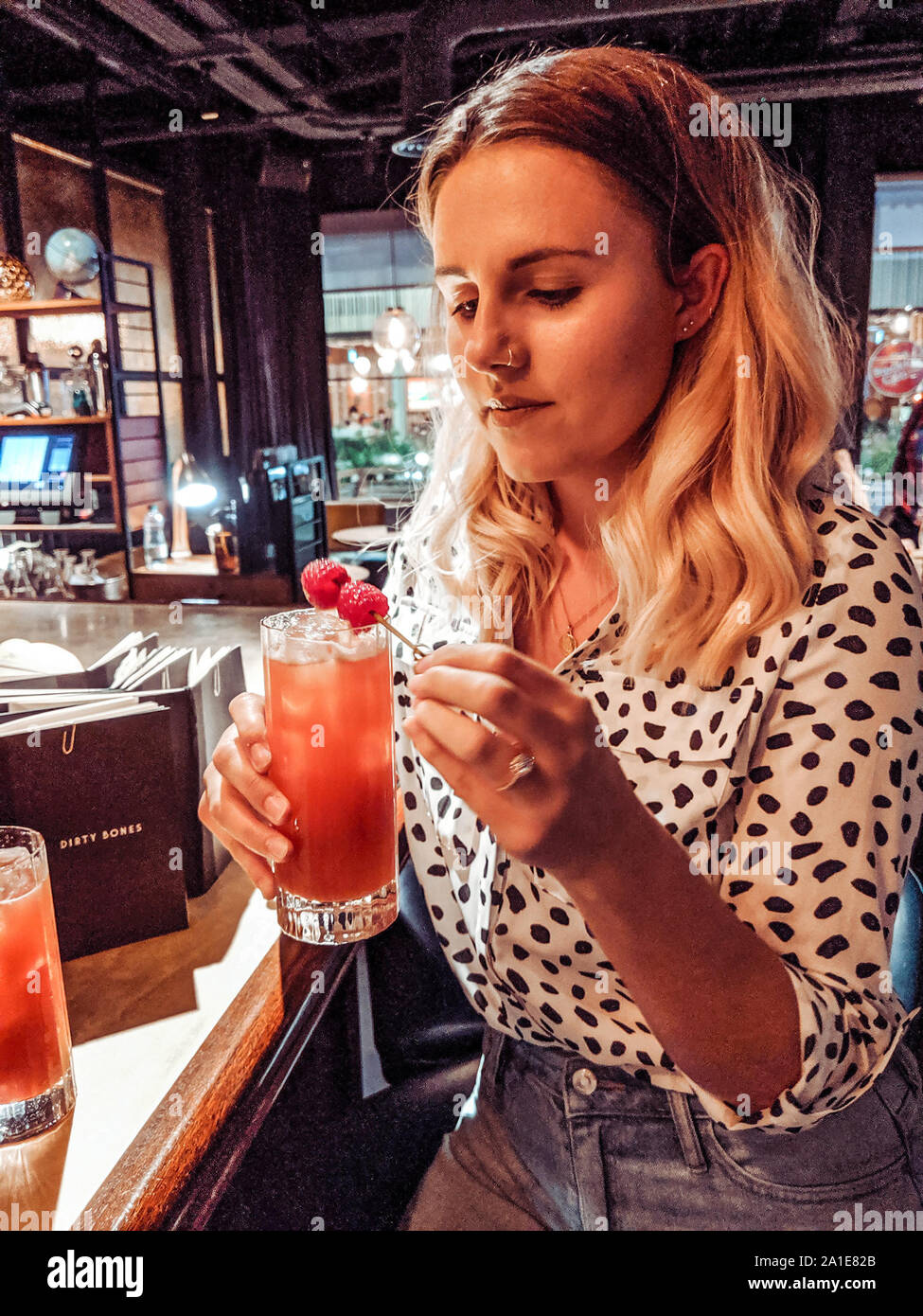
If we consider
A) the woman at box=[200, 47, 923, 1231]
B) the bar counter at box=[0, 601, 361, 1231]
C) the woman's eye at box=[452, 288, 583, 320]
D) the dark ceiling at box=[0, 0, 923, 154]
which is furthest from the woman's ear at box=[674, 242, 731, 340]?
the dark ceiling at box=[0, 0, 923, 154]

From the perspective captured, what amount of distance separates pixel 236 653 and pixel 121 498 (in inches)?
194

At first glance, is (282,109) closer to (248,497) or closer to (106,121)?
(106,121)

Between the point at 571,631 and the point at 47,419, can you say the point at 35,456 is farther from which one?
the point at 571,631

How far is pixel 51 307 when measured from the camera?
18.9 feet

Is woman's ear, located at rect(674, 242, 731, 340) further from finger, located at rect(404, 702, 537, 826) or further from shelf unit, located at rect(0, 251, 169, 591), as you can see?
shelf unit, located at rect(0, 251, 169, 591)

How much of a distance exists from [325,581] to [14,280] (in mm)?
5805

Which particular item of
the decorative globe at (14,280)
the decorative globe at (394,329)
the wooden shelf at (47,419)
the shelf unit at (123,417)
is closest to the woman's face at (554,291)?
the shelf unit at (123,417)

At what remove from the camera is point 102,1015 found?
1046 millimetres


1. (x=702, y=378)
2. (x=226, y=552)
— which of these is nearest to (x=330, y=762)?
(x=702, y=378)

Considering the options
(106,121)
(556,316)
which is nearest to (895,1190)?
(556,316)

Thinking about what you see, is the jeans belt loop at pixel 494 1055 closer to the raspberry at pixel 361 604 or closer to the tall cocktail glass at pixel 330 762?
the tall cocktail glass at pixel 330 762

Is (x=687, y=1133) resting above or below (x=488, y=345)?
below

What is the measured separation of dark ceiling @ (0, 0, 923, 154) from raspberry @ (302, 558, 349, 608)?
489 centimetres
